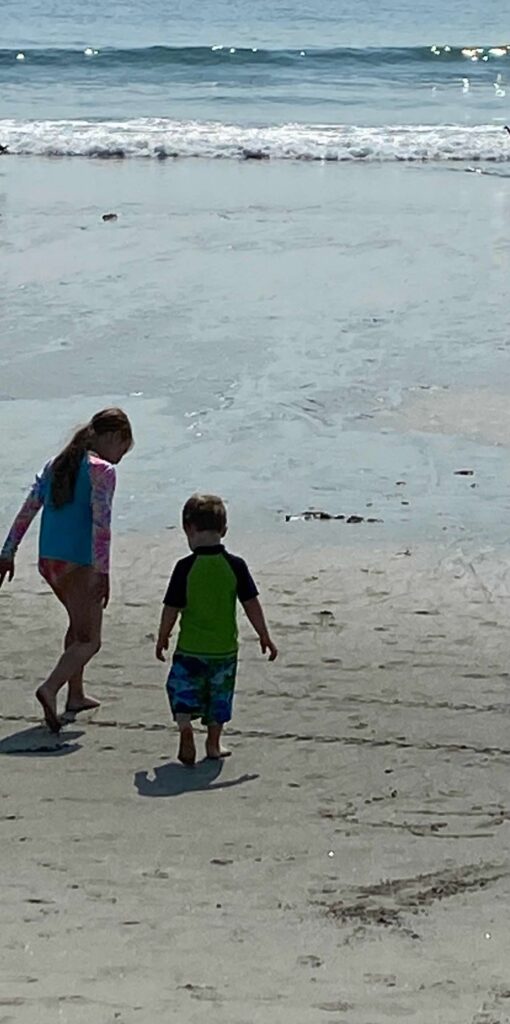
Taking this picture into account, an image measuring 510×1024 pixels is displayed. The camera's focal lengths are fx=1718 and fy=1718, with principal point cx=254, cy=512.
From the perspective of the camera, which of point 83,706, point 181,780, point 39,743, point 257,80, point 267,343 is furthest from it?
point 257,80

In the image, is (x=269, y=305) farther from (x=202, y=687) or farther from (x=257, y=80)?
(x=257, y=80)

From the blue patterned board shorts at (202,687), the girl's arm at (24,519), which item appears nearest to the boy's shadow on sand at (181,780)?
the blue patterned board shorts at (202,687)

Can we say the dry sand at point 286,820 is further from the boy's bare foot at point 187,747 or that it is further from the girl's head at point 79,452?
the girl's head at point 79,452

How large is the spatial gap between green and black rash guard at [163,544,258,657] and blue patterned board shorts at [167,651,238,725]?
0.04 meters

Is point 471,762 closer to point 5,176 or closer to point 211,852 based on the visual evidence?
point 211,852

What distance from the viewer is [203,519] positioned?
617 cm

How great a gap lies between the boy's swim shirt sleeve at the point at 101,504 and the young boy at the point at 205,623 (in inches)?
16.4

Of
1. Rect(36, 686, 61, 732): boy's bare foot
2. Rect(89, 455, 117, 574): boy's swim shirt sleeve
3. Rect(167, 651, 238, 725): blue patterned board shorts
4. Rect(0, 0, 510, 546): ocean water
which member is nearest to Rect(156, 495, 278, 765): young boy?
Rect(167, 651, 238, 725): blue patterned board shorts

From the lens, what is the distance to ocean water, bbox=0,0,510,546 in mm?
9727

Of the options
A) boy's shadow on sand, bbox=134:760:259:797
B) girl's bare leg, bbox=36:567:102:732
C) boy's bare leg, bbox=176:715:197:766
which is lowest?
boy's shadow on sand, bbox=134:760:259:797

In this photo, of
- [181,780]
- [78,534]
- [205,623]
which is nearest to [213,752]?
[181,780]

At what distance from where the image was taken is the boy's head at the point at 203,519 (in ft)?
20.2

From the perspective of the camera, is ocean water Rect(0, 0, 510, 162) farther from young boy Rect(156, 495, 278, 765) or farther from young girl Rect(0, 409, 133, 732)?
young boy Rect(156, 495, 278, 765)

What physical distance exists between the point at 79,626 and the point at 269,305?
727 cm
